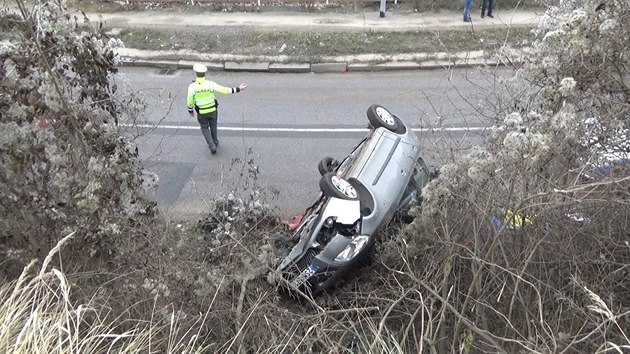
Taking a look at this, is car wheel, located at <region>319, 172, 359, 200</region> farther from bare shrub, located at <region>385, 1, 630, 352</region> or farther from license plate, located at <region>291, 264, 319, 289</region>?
bare shrub, located at <region>385, 1, 630, 352</region>

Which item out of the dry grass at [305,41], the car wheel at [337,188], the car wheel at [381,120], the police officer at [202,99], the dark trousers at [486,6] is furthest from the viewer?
the dark trousers at [486,6]

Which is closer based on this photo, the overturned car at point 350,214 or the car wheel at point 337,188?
the car wheel at point 337,188

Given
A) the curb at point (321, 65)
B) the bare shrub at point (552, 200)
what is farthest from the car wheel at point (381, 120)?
the curb at point (321, 65)

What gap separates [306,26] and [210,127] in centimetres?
681

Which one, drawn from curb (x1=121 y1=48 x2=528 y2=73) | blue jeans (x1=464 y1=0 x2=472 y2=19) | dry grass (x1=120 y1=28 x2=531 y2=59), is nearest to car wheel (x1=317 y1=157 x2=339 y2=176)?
curb (x1=121 y1=48 x2=528 y2=73)

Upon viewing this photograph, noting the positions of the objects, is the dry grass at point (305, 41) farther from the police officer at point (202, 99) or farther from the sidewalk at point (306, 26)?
the police officer at point (202, 99)

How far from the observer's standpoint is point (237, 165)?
10125mm

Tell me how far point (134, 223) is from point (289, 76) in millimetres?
8572

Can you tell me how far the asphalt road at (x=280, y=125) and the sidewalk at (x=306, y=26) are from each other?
0.32 metres

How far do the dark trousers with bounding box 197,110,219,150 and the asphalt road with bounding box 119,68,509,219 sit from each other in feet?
0.91

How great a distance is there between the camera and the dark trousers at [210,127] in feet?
32.6

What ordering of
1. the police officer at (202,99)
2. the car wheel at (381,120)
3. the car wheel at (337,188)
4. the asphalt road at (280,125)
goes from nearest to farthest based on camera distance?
the car wheel at (337,188)
the car wheel at (381,120)
the asphalt road at (280,125)
the police officer at (202,99)

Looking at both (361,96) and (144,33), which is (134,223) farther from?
(144,33)

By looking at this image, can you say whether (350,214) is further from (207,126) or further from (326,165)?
(207,126)
